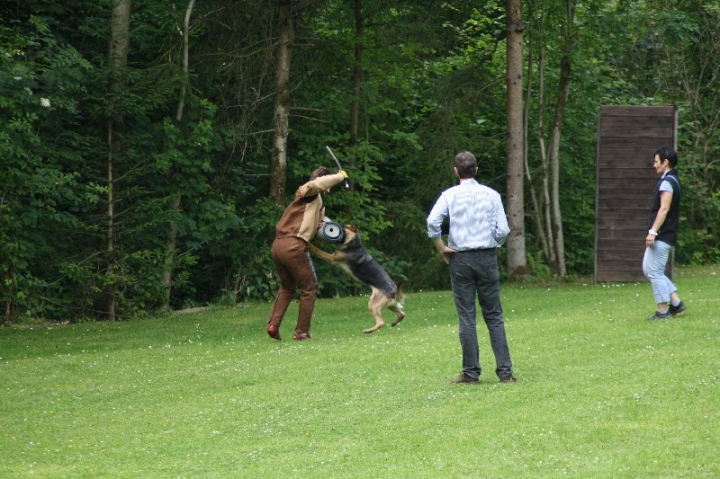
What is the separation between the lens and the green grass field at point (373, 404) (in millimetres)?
7578

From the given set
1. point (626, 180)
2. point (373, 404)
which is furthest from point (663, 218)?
point (626, 180)

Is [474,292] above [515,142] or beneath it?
beneath

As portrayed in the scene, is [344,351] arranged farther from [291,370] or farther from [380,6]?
[380,6]

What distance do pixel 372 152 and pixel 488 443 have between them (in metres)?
14.8

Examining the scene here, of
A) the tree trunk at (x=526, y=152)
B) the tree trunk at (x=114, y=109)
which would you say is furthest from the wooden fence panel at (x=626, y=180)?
the tree trunk at (x=114, y=109)

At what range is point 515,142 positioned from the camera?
71.5ft

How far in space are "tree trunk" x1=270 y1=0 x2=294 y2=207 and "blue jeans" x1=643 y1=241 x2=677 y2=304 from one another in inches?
338

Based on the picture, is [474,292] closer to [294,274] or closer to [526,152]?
[294,274]

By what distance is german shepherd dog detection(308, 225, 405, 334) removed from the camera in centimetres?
1414

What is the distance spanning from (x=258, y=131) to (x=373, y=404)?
39.4 feet

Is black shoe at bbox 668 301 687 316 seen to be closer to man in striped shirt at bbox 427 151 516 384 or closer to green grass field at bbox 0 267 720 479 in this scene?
green grass field at bbox 0 267 720 479

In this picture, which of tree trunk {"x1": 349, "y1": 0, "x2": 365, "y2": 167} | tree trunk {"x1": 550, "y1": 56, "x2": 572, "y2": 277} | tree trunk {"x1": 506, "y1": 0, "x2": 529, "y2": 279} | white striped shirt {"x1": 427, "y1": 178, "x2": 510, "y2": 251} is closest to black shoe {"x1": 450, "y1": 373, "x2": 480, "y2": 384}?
white striped shirt {"x1": 427, "y1": 178, "x2": 510, "y2": 251}

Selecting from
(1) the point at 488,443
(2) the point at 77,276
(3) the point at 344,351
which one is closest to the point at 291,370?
(3) the point at 344,351

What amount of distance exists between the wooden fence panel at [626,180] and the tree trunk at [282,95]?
5.66m
